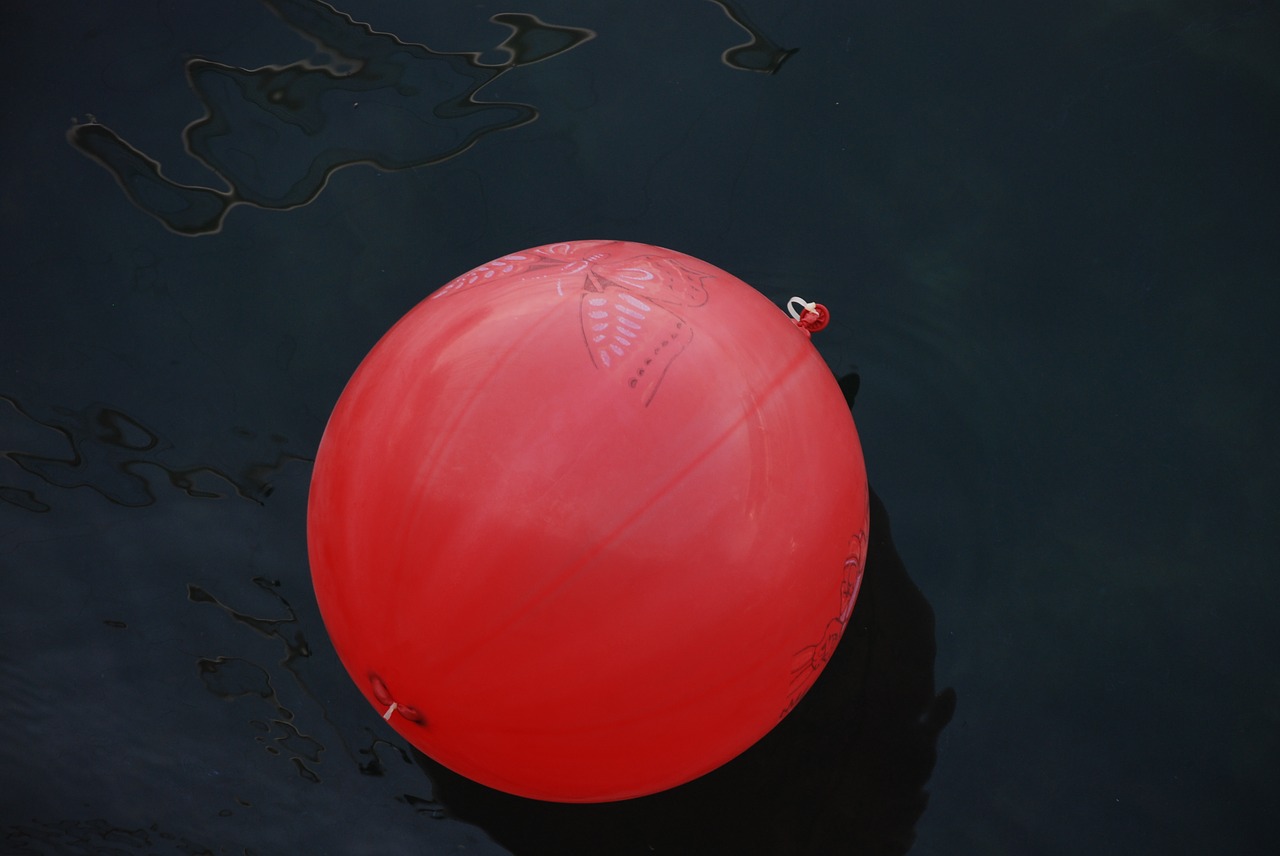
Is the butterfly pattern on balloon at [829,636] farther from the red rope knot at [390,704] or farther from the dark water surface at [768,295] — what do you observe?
the red rope knot at [390,704]

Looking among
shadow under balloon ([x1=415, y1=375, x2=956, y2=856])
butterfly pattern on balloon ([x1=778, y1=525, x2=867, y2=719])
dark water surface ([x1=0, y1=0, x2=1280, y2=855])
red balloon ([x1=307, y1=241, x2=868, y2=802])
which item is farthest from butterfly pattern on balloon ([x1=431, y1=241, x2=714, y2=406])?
shadow under balloon ([x1=415, y1=375, x2=956, y2=856])

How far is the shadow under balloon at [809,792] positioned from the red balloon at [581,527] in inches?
34.9

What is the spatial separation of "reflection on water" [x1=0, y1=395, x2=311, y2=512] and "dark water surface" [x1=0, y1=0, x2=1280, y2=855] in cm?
1

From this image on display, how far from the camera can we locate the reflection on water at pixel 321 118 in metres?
4.31

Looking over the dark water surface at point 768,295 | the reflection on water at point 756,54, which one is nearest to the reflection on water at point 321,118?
the dark water surface at point 768,295

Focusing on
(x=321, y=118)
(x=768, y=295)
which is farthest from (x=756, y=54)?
(x=321, y=118)

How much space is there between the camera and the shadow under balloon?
344 cm

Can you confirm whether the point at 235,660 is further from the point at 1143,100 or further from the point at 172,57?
the point at 1143,100

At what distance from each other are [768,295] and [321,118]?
2190 mm

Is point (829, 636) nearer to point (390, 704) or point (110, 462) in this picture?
point (390, 704)

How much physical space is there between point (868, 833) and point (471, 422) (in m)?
2.23

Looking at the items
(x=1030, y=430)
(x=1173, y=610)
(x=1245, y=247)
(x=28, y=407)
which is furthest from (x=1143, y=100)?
(x=28, y=407)

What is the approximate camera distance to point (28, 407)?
4.05m

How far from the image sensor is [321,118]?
173 inches
